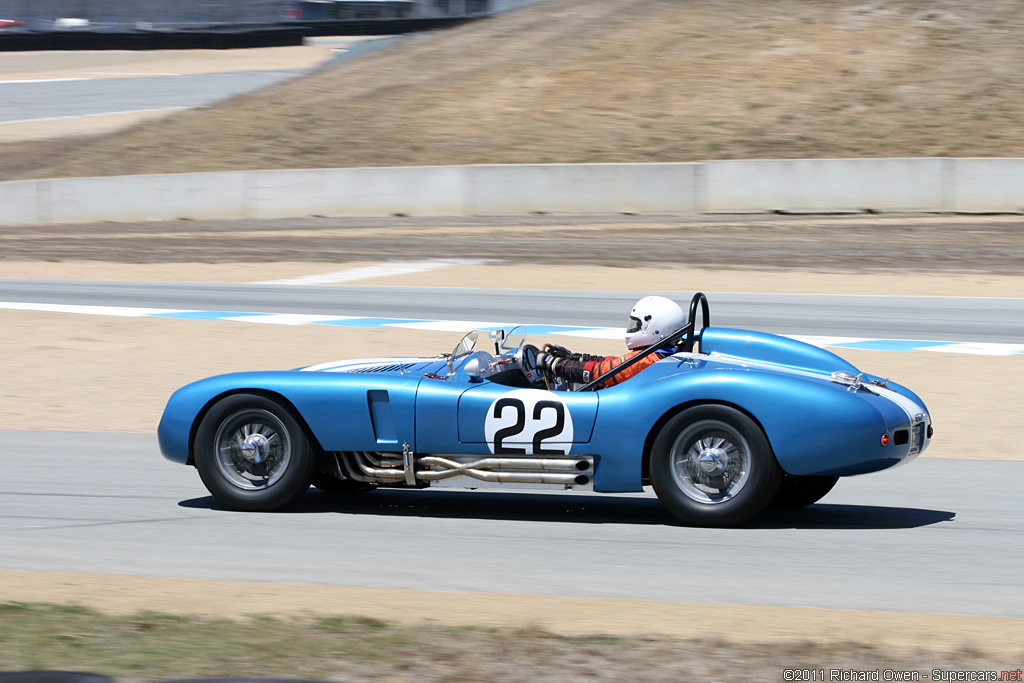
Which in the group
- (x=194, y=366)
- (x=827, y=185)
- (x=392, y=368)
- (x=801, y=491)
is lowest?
(x=801, y=491)

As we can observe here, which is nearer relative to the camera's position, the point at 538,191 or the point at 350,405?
the point at 350,405

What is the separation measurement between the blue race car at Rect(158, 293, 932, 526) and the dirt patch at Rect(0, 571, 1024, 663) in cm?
116

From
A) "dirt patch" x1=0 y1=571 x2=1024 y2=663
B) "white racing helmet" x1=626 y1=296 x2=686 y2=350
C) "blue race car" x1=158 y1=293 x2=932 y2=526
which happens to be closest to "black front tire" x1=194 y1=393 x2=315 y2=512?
"blue race car" x1=158 y1=293 x2=932 y2=526

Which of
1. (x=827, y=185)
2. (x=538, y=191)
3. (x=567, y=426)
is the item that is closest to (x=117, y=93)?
(x=538, y=191)

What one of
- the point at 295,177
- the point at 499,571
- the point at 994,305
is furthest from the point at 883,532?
the point at 295,177

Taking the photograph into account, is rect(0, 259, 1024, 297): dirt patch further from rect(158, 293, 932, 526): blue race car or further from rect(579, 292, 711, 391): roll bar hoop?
rect(158, 293, 932, 526): blue race car

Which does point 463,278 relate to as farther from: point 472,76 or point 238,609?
point 472,76

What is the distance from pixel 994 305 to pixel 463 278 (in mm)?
6489

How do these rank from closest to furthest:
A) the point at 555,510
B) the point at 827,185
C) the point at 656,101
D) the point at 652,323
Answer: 1. the point at 652,323
2. the point at 555,510
3. the point at 827,185
4. the point at 656,101

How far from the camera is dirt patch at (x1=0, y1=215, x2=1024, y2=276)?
17359 mm

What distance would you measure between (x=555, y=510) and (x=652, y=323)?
1093 mm

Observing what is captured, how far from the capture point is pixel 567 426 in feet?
20.0

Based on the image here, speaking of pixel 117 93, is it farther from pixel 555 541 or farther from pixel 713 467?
pixel 713 467

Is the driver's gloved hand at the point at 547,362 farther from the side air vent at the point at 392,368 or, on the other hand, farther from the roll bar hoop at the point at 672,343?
the side air vent at the point at 392,368
